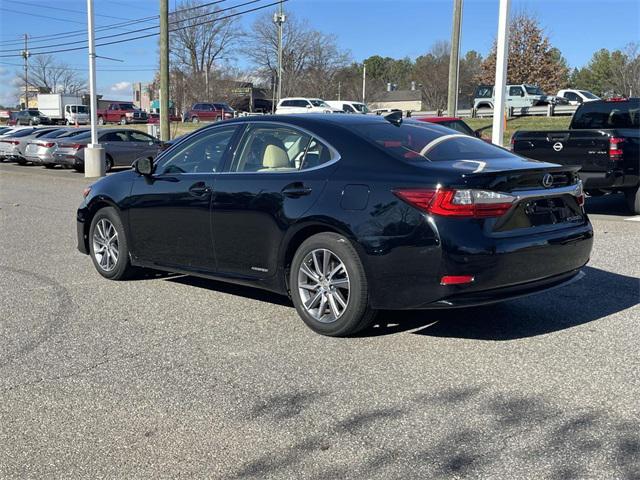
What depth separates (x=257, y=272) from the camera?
5.37m

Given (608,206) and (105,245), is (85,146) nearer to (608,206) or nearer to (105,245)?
(608,206)

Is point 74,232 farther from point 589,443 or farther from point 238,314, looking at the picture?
point 589,443

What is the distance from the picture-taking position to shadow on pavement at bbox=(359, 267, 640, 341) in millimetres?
5070

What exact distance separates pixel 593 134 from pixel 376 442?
29.0 ft

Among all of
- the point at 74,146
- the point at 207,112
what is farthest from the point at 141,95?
the point at 74,146

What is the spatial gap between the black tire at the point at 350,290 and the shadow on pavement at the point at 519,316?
24 cm

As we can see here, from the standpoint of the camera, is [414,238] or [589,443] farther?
[414,238]

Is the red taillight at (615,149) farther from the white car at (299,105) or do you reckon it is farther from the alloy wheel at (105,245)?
the white car at (299,105)

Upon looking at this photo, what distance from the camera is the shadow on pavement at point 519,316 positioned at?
507cm

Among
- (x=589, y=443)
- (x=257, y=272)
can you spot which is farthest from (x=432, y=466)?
(x=257, y=272)

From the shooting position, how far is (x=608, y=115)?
13078 mm

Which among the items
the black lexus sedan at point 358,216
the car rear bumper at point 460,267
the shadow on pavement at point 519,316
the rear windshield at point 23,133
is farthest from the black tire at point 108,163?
the car rear bumper at point 460,267

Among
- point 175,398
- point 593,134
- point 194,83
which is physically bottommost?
point 175,398

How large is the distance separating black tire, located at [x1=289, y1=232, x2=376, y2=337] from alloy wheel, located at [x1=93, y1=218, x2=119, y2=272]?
2555mm
